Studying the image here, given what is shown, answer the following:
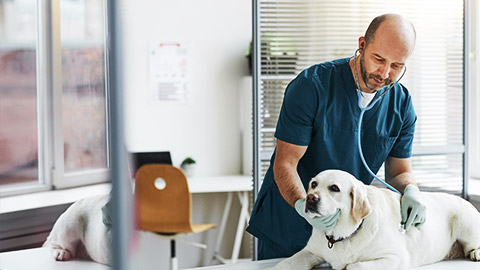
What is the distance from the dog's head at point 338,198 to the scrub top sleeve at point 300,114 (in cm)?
25

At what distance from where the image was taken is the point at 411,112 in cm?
140

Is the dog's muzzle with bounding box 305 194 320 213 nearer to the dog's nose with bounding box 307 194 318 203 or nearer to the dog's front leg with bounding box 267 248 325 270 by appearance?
the dog's nose with bounding box 307 194 318 203

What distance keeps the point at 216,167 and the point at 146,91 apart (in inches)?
26.5

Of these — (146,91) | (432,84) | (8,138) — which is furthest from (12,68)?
(146,91)

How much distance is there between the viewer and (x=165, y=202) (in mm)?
2896

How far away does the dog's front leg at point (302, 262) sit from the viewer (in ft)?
3.89

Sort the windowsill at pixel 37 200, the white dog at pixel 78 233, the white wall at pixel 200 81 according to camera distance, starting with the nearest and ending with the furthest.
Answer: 1. the white dog at pixel 78 233
2. the windowsill at pixel 37 200
3. the white wall at pixel 200 81

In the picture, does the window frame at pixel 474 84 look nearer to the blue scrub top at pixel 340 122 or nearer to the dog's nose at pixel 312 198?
the blue scrub top at pixel 340 122

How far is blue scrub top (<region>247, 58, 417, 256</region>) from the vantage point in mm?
1353

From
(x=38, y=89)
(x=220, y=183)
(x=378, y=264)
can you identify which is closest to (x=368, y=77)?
(x=378, y=264)

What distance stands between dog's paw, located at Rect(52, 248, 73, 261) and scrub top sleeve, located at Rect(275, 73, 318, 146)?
0.64 metres

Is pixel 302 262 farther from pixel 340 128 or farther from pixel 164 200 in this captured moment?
pixel 164 200

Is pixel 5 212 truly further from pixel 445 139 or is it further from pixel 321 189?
pixel 445 139

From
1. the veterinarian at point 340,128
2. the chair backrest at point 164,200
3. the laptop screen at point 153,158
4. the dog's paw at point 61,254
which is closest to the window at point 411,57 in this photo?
the veterinarian at point 340,128
